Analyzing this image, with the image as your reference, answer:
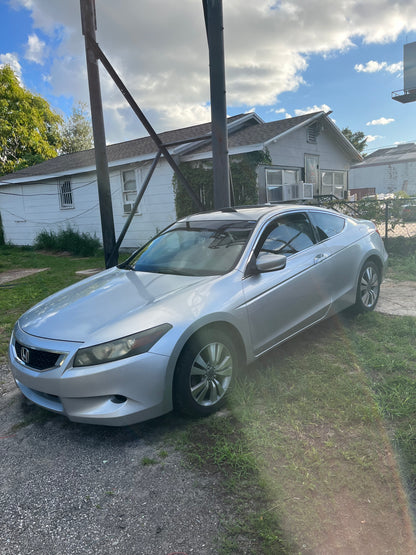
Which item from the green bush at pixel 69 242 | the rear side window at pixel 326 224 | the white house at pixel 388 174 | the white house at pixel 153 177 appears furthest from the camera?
the white house at pixel 388 174

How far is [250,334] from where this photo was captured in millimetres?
3418

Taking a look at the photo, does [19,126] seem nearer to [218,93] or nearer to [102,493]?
[218,93]

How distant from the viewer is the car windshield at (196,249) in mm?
3703

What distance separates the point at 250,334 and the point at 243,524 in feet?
5.08

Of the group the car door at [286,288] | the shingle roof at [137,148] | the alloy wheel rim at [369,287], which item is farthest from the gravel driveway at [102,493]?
the shingle roof at [137,148]

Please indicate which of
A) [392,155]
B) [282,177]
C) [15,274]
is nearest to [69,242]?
[15,274]

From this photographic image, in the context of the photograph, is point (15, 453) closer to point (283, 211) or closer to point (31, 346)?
point (31, 346)

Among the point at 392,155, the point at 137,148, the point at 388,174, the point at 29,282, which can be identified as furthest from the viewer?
the point at 392,155

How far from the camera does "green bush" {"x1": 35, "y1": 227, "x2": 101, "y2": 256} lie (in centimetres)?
1511

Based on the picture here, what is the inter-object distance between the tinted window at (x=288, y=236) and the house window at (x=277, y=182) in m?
8.80

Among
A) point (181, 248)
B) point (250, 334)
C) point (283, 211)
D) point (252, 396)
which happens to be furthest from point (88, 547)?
point (283, 211)

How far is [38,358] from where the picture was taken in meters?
2.97

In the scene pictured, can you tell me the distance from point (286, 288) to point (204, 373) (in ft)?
3.97

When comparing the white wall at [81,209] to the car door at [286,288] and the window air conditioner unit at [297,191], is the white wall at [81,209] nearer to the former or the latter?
the window air conditioner unit at [297,191]
